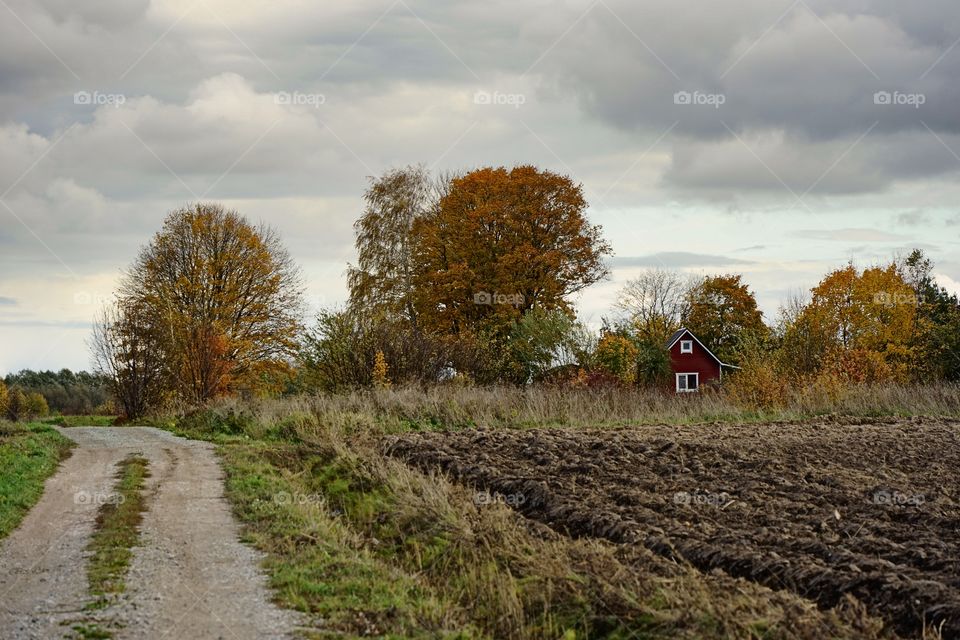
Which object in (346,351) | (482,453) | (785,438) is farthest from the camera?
(346,351)

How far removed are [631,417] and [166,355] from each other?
19.5 meters

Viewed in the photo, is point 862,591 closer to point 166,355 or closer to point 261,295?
point 166,355

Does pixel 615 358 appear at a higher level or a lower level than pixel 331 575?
higher

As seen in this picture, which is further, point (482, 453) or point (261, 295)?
point (261, 295)

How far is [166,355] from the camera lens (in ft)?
125

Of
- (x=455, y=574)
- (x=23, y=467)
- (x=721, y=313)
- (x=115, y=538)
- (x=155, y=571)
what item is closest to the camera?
(x=155, y=571)

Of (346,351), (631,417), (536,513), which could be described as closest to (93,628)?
(536,513)

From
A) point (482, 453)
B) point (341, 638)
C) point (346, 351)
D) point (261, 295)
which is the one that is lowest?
point (341, 638)
